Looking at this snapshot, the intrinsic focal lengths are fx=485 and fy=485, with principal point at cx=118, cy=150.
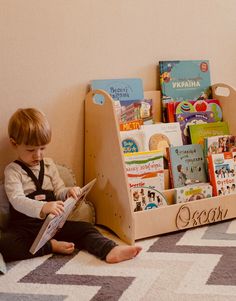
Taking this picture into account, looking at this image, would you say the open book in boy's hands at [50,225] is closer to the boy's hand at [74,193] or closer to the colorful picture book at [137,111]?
the boy's hand at [74,193]

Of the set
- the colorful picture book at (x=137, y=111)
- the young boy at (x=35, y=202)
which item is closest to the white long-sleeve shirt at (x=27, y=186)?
A: the young boy at (x=35, y=202)

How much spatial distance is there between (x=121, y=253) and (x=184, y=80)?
0.82 m

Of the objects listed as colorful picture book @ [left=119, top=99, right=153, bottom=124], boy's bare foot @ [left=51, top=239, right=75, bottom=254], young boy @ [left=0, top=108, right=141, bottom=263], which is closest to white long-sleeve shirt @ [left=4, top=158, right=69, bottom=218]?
young boy @ [left=0, top=108, right=141, bottom=263]

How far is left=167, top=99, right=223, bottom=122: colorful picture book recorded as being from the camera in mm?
1771

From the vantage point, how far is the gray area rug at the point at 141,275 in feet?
3.50

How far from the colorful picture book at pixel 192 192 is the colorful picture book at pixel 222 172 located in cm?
3

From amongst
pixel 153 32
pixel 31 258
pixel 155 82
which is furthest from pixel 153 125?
pixel 31 258

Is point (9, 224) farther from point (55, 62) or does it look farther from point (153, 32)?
point (153, 32)

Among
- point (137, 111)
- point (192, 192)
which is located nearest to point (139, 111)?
point (137, 111)

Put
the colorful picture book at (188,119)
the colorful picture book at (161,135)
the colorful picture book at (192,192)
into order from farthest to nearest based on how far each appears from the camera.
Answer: the colorful picture book at (188,119) < the colorful picture book at (161,135) < the colorful picture book at (192,192)

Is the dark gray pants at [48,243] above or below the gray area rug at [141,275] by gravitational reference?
above

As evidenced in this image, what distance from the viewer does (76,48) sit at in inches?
64.4

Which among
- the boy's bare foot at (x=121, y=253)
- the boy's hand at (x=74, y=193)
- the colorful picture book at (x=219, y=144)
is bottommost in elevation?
the boy's bare foot at (x=121, y=253)

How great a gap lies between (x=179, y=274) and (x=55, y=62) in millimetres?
806
